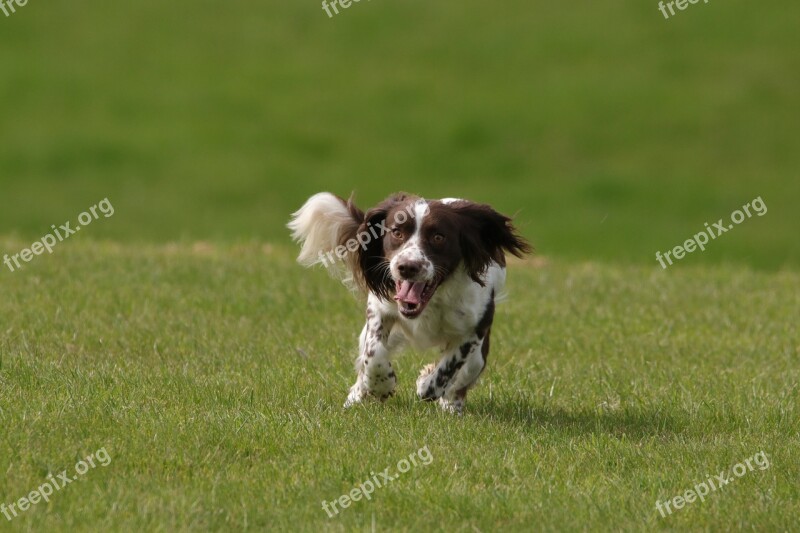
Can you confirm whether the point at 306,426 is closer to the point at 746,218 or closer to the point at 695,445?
the point at 695,445

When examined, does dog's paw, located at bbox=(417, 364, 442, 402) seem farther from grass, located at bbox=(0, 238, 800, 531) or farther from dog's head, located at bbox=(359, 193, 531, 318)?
dog's head, located at bbox=(359, 193, 531, 318)

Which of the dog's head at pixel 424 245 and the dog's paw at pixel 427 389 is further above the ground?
the dog's head at pixel 424 245

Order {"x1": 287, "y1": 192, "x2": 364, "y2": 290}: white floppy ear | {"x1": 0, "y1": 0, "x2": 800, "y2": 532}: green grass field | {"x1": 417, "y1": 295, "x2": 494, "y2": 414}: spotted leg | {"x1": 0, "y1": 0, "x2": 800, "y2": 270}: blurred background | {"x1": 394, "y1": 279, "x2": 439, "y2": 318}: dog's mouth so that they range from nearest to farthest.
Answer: {"x1": 0, "y1": 0, "x2": 800, "y2": 532}: green grass field < {"x1": 394, "y1": 279, "x2": 439, "y2": 318}: dog's mouth < {"x1": 417, "y1": 295, "x2": 494, "y2": 414}: spotted leg < {"x1": 287, "y1": 192, "x2": 364, "y2": 290}: white floppy ear < {"x1": 0, "y1": 0, "x2": 800, "y2": 270}: blurred background

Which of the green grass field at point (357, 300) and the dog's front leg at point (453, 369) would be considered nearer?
the green grass field at point (357, 300)

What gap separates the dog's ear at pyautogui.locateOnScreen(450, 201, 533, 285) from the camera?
27.6 ft

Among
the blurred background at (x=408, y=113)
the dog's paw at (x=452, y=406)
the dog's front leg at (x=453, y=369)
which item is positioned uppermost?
the dog's front leg at (x=453, y=369)

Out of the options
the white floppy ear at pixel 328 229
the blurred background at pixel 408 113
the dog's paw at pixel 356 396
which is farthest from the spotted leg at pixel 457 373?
the blurred background at pixel 408 113

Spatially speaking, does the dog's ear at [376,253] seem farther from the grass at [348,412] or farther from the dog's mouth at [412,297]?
the grass at [348,412]

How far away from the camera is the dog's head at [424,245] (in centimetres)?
801

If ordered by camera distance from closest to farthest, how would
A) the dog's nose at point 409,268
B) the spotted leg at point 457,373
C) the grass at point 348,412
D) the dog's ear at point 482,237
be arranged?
the grass at point 348,412 → the dog's nose at point 409,268 → the dog's ear at point 482,237 → the spotted leg at point 457,373

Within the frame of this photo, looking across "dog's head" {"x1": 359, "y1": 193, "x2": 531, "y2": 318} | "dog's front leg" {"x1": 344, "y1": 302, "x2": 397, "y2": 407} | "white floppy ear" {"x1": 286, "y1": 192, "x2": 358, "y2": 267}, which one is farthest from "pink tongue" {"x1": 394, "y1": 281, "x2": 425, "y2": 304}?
"white floppy ear" {"x1": 286, "y1": 192, "x2": 358, "y2": 267}

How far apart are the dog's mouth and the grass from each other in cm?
60

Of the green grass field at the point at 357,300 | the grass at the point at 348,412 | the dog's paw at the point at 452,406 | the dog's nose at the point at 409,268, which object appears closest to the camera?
the grass at the point at 348,412

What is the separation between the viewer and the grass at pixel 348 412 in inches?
250
